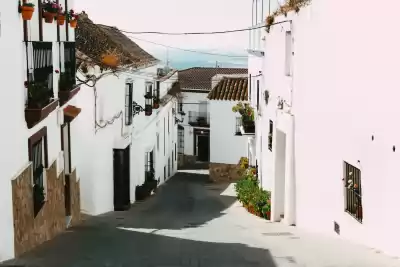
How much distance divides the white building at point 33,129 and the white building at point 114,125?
6.82 feet

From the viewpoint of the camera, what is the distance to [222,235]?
11.6m

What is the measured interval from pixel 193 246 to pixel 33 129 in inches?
133

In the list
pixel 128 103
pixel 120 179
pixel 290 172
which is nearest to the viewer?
pixel 290 172

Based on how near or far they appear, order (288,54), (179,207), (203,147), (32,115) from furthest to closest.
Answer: (203,147) → (179,207) → (288,54) → (32,115)

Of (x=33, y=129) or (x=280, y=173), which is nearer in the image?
(x=33, y=129)

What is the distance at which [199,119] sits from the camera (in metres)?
38.1

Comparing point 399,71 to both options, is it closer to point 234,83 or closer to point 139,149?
point 139,149

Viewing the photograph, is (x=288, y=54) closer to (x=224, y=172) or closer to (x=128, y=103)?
(x=128, y=103)

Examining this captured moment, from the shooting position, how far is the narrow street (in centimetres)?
830

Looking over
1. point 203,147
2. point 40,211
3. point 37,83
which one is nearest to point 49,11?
point 37,83

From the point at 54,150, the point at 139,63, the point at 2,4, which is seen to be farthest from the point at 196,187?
the point at 2,4

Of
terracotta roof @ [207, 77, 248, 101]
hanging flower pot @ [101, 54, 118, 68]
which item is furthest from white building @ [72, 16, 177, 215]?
terracotta roof @ [207, 77, 248, 101]

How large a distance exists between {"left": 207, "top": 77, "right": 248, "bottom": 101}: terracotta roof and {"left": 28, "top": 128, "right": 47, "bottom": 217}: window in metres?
20.8

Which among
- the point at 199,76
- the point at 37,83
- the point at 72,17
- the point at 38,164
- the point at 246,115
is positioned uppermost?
the point at 199,76
